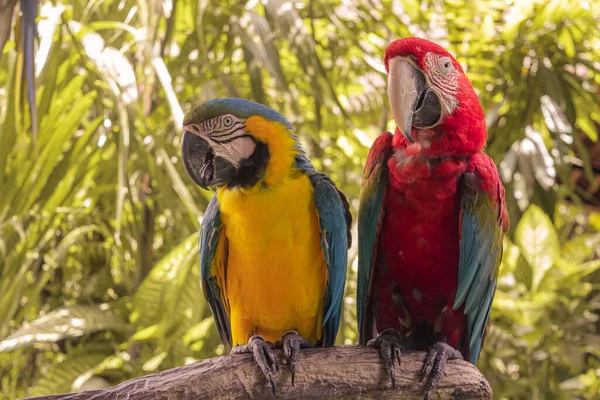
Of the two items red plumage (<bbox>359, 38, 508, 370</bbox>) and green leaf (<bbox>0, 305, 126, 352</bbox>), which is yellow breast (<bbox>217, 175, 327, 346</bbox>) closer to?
red plumage (<bbox>359, 38, 508, 370</bbox>)

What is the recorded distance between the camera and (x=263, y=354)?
0.89m

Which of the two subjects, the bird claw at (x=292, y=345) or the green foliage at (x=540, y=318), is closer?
the bird claw at (x=292, y=345)

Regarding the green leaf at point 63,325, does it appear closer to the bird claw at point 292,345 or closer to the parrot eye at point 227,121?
the bird claw at point 292,345

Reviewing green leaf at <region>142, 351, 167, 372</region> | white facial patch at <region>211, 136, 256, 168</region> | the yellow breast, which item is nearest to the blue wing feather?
the yellow breast

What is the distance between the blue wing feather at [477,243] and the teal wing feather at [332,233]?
18cm

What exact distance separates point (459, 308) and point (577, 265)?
126 centimetres

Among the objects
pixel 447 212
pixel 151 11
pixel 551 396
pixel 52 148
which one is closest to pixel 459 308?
pixel 447 212

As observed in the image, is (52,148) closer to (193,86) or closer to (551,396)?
(193,86)

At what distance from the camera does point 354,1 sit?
75.6 inches

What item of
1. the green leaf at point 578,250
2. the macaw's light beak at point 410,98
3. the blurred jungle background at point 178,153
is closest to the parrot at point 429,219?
the macaw's light beak at point 410,98

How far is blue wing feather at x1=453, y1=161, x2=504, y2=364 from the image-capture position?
94 centimetres

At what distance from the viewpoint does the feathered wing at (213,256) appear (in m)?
0.98

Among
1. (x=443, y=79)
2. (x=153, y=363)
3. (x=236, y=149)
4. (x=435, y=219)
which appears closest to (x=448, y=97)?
(x=443, y=79)

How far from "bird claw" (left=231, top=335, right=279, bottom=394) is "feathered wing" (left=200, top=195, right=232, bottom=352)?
139 millimetres
